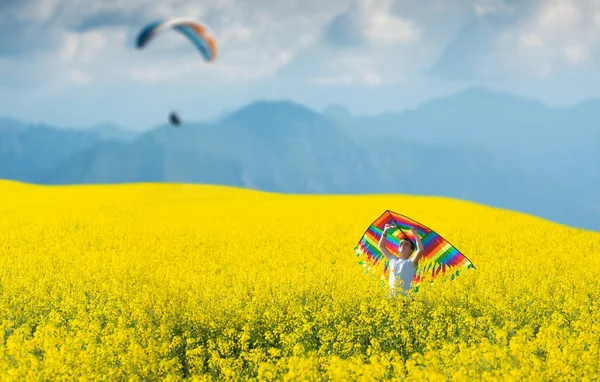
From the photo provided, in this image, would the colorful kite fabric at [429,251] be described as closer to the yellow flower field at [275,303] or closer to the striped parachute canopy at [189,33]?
the yellow flower field at [275,303]

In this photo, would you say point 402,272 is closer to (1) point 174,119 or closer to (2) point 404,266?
(2) point 404,266

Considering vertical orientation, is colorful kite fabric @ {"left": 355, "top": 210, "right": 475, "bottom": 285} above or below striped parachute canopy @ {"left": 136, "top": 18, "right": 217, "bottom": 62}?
below

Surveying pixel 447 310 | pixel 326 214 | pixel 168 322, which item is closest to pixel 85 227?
pixel 326 214

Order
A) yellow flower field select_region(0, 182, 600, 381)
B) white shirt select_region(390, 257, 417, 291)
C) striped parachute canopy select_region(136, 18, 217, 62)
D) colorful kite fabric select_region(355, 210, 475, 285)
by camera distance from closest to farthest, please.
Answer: yellow flower field select_region(0, 182, 600, 381)
white shirt select_region(390, 257, 417, 291)
colorful kite fabric select_region(355, 210, 475, 285)
striped parachute canopy select_region(136, 18, 217, 62)

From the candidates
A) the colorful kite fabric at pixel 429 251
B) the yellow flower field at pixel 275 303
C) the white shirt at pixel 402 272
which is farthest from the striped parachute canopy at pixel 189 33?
the white shirt at pixel 402 272

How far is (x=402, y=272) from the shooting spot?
11438 mm

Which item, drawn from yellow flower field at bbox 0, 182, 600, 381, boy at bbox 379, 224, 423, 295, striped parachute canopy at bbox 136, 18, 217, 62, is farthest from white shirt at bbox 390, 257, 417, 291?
striped parachute canopy at bbox 136, 18, 217, 62

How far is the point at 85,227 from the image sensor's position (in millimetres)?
22797

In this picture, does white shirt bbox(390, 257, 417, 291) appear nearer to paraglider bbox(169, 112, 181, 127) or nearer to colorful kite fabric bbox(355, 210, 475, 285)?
colorful kite fabric bbox(355, 210, 475, 285)

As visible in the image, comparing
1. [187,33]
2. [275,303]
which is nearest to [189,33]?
[187,33]

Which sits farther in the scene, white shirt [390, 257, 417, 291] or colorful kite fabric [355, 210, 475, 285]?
colorful kite fabric [355, 210, 475, 285]

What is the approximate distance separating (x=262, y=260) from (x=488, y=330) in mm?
7477

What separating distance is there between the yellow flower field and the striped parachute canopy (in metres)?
6.05

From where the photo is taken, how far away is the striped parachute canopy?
18031 mm
